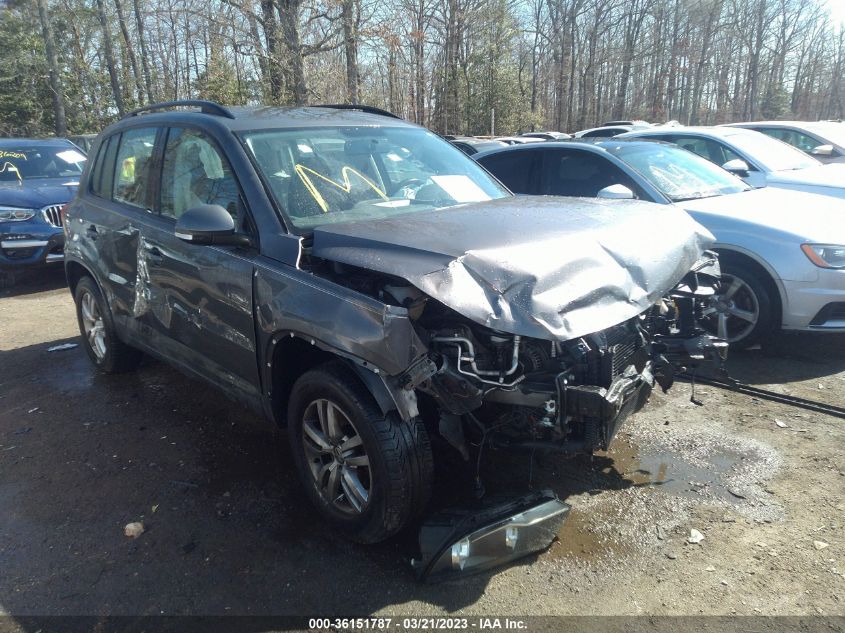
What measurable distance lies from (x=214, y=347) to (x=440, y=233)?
61.2 inches

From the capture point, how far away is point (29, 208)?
8.41 m

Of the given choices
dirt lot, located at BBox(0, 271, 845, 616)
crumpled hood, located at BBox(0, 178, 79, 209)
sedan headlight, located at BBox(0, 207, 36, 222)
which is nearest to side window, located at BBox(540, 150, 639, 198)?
dirt lot, located at BBox(0, 271, 845, 616)

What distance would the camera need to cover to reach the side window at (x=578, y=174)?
5.84m

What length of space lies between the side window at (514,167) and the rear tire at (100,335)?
157 inches

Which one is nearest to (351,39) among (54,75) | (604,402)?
(54,75)

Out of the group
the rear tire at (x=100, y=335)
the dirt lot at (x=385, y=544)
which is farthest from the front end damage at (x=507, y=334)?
the rear tire at (x=100, y=335)

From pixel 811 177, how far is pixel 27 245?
32.9ft

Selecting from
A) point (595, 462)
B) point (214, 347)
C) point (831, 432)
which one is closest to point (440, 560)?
point (595, 462)

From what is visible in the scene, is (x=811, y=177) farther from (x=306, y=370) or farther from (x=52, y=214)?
(x=52, y=214)

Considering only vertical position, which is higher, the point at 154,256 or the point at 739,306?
the point at 154,256

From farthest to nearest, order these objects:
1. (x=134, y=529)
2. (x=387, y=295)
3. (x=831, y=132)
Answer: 1. (x=831, y=132)
2. (x=134, y=529)
3. (x=387, y=295)

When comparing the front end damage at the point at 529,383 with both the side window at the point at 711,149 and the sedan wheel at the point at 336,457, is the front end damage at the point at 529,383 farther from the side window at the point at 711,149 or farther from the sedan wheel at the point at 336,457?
the side window at the point at 711,149

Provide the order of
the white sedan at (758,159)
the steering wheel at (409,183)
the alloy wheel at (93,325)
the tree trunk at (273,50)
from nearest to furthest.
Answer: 1. the steering wheel at (409,183)
2. the alloy wheel at (93,325)
3. the white sedan at (758,159)
4. the tree trunk at (273,50)

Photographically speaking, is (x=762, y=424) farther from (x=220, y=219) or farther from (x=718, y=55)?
(x=718, y=55)
